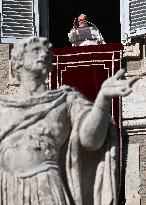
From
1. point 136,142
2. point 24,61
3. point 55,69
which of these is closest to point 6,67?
point 55,69

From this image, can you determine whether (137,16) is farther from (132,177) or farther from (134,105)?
(132,177)

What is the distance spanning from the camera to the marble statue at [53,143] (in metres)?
9.05

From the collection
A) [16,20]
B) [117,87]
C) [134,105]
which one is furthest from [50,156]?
[16,20]

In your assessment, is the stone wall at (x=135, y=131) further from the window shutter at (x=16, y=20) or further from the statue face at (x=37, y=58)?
the statue face at (x=37, y=58)

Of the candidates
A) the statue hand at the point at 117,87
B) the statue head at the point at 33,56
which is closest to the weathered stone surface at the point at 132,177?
the statue head at the point at 33,56

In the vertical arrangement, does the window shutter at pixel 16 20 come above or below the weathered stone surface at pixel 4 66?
above

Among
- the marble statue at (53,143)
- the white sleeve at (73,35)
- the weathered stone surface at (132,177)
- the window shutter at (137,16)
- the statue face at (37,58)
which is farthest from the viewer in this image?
the window shutter at (137,16)

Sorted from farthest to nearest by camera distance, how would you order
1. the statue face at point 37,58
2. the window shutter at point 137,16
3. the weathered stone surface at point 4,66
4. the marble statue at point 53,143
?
the weathered stone surface at point 4,66, the window shutter at point 137,16, the statue face at point 37,58, the marble statue at point 53,143

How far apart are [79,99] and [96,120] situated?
33 cm

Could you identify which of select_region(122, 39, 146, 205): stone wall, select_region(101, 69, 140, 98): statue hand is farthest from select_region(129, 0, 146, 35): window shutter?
select_region(101, 69, 140, 98): statue hand

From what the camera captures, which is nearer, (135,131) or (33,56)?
(33,56)

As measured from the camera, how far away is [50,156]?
360 inches

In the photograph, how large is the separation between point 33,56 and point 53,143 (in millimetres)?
746

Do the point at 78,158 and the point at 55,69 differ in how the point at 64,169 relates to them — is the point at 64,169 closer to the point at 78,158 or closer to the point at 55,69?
the point at 78,158
